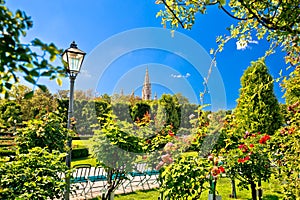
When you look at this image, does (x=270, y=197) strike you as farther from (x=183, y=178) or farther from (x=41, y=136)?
(x=41, y=136)

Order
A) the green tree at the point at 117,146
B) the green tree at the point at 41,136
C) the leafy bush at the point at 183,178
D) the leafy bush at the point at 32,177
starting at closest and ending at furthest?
the leafy bush at the point at 32,177
the leafy bush at the point at 183,178
the green tree at the point at 41,136
the green tree at the point at 117,146

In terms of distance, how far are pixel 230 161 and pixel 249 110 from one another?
5272mm

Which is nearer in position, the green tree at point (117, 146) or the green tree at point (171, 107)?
the green tree at point (117, 146)

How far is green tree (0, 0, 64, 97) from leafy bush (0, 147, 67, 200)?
73.1 inches

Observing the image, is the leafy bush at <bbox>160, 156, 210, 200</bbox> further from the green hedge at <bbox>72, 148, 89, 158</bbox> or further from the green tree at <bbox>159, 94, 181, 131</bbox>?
the green tree at <bbox>159, 94, 181, 131</bbox>

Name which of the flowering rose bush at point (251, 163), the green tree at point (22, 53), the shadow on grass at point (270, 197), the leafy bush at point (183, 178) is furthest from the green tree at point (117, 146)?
the shadow on grass at point (270, 197)

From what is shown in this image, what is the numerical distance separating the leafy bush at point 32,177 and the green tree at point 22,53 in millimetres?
1856

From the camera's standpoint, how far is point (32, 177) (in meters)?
2.45

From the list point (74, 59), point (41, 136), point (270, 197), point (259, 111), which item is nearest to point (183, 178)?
point (41, 136)

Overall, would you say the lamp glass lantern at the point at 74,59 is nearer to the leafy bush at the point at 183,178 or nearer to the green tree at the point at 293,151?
the leafy bush at the point at 183,178

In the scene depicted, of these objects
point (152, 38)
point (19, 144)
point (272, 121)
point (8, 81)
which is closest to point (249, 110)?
point (272, 121)

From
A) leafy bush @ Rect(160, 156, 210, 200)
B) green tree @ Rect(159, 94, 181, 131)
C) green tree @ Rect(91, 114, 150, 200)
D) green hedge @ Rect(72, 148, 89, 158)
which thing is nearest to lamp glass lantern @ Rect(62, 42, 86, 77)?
green tree @ Rect(91, 114, 150, 200)

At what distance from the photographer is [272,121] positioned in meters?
8.94

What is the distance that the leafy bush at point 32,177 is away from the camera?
7.60ft
